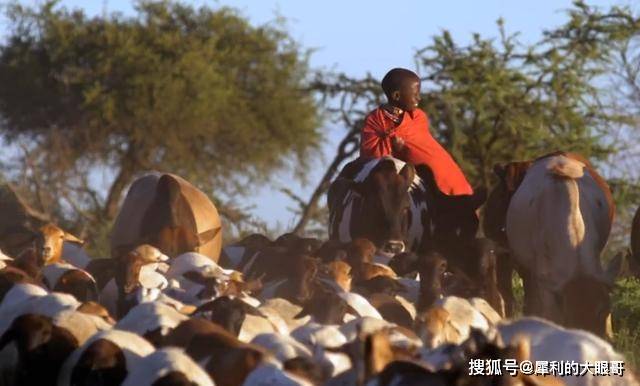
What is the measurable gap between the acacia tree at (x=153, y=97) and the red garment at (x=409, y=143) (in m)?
14.6

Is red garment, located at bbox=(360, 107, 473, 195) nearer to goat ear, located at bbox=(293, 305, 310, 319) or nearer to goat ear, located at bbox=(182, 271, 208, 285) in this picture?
goat ear, located at bbox=(182, 271, 208, 285)

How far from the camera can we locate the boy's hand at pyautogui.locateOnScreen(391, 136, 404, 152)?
1689 centimetres

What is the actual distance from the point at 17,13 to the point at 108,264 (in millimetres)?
19214

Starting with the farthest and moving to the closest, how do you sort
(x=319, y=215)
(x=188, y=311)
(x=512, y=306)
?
1. (x=319, y=215)
2. (x=512, y=306)
3. (x=188, y=311)

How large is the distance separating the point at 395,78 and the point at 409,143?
642mm

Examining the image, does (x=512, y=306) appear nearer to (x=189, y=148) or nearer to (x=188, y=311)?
(x=188, y=311)

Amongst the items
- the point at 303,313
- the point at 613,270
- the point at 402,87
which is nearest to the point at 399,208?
the point at 402,87

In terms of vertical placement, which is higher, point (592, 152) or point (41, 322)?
point (592, 152)

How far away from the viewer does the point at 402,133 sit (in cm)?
1688

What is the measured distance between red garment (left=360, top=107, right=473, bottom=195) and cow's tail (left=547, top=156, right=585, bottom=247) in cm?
186

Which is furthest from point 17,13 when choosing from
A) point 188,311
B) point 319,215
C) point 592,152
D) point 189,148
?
point 188,311

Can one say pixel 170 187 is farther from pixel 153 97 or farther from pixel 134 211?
pixel 153 97

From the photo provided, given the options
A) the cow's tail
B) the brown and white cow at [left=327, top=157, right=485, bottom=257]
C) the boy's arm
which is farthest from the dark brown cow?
the cow's tail

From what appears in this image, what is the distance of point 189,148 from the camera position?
32.9 m
